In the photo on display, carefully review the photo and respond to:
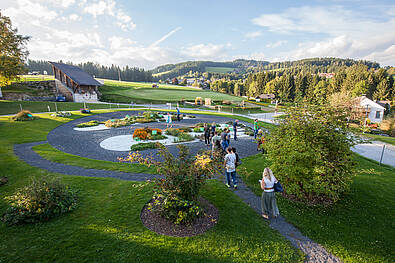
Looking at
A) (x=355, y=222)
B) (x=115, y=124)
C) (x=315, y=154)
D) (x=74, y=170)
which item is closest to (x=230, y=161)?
(x=315, y=154)

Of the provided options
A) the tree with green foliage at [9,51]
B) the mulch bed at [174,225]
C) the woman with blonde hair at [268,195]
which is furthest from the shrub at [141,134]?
the tree with green foliage at [9,51]

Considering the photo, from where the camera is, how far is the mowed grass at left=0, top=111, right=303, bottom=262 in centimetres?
445

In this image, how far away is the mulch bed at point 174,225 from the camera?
5.34 m

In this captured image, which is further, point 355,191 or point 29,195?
point 355,191

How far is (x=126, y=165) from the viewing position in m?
11.1

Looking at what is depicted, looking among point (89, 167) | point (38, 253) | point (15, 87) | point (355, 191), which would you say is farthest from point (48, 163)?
point (15, 87)

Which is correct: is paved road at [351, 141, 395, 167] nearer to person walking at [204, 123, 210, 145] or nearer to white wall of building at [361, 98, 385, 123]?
person walking at [204, 123, 210, 145]

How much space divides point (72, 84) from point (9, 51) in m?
17.3

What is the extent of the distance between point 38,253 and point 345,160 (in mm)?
10147

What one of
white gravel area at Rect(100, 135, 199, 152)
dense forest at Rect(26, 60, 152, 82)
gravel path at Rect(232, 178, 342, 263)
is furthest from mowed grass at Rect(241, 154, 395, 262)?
dense forest at Rect(26, 60, 152, 82)

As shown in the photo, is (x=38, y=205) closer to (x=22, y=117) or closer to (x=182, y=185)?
(x=182, y=185)

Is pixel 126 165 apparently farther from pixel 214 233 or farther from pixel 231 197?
pixel 214 233

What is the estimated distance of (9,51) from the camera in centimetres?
2719

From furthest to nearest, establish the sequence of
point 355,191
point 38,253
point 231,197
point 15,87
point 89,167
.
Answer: point 15,87, point 89,167, point 355,191, point 231,197, point 38,253
